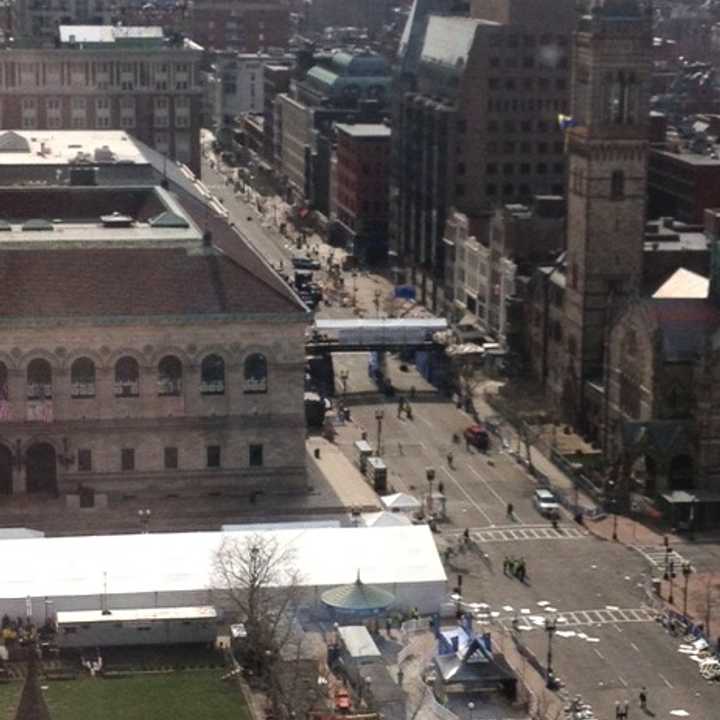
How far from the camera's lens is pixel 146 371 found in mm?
141875

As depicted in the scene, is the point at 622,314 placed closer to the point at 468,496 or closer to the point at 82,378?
the point at 468,496

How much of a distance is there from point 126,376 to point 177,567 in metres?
24.3

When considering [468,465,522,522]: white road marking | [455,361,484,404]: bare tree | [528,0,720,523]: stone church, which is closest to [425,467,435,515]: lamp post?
[468,465,522,522]: white road marking

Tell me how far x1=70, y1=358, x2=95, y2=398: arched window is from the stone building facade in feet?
0.21

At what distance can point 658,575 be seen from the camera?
130750mm

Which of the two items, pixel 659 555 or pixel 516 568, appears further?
pixel 659 555

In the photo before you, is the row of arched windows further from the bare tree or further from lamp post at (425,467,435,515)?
the bare tree

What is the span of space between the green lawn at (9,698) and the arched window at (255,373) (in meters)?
37.2

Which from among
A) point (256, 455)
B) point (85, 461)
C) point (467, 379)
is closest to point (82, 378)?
point (85, 461)

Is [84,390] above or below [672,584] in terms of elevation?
above

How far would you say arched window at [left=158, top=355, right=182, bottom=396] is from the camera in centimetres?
14238

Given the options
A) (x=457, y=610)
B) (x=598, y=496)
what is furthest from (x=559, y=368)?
(x=457, y=610)

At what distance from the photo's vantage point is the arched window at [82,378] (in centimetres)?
14138

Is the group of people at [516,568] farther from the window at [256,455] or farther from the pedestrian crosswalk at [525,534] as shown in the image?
the window at [256,455]
